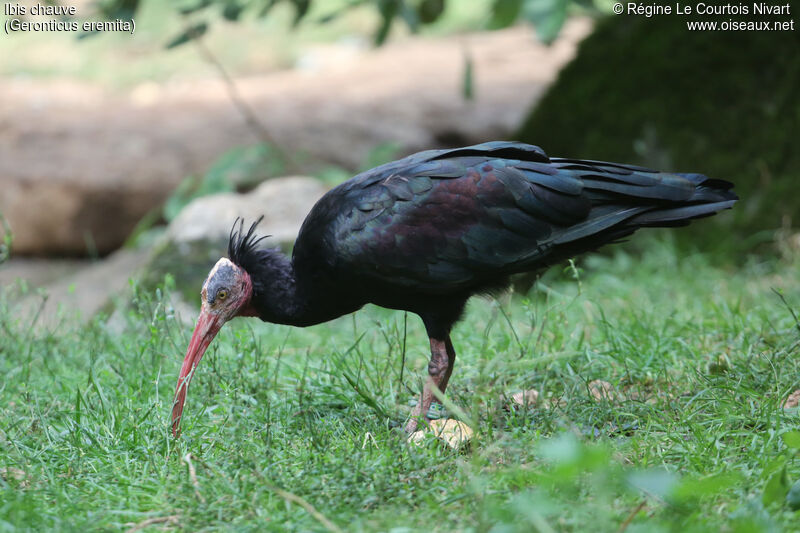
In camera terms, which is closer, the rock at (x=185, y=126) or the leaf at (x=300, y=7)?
the leaf at (x=300, y=7)

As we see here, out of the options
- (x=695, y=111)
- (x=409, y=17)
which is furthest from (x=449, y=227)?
(x=695, y=111)

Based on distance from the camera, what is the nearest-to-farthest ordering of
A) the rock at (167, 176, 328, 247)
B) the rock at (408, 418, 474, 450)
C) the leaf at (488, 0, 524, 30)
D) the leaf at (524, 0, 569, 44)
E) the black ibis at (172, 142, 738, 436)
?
1. the rock at (408, 418, 474, 450)
2. the black ibis at (172, 142, 738, 436)
3. the leaf at (524, 0, 569, 44)
4. the leaf at (488, 0, 524, 30)
5. the rock at (167, 176, 328, 247)

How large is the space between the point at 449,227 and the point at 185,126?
6762 mm

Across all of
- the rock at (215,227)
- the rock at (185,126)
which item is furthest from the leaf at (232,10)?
the rock at (185,126)

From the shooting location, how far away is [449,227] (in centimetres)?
359

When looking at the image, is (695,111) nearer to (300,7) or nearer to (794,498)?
(300,7)

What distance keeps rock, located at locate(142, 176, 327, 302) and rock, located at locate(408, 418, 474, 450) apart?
8.76 feet

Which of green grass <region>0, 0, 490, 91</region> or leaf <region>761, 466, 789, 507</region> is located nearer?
leaf <region>761, 466, 789, 507</region>

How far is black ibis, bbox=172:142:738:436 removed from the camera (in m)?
3.57

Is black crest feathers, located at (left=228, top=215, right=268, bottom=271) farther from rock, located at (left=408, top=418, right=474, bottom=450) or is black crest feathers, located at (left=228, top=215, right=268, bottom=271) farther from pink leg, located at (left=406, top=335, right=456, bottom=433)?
rock, located at (left=408, top=418, right=474, bottom=450)

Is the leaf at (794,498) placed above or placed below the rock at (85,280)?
below

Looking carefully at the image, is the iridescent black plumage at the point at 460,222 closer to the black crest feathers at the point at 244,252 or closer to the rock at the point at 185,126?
the black crest feathers at the point at 244,252

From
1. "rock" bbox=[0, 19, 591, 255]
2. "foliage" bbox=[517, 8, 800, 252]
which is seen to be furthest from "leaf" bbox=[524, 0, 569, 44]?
"rock" bbox=[0, 19, 591, 255]

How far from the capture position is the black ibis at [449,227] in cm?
357
